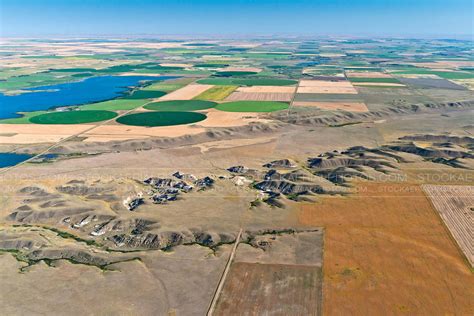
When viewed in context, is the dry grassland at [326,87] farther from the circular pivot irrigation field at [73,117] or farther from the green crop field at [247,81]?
the circular pivot irrigation field at [73,117]

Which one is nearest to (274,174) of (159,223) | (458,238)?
(159,223)

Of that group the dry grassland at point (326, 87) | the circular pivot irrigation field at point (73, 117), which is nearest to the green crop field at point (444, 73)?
the dry grassland at point (326, 87)

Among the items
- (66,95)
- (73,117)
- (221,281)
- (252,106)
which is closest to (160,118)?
(73,117)

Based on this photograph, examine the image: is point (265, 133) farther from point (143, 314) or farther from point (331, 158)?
point (143, 314)

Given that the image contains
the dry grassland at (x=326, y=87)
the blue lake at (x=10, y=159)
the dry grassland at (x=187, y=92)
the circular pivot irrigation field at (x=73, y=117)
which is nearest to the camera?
the blue lake at (x=10, y=159)

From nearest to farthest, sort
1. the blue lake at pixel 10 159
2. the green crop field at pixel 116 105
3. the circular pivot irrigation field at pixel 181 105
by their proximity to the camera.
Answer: the blue lake at pixel 10 159 < the circular pivot irrigation field at pixel 181 105 < the green crop field at pixel 116 105

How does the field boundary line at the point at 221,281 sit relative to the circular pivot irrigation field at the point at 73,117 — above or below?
below
